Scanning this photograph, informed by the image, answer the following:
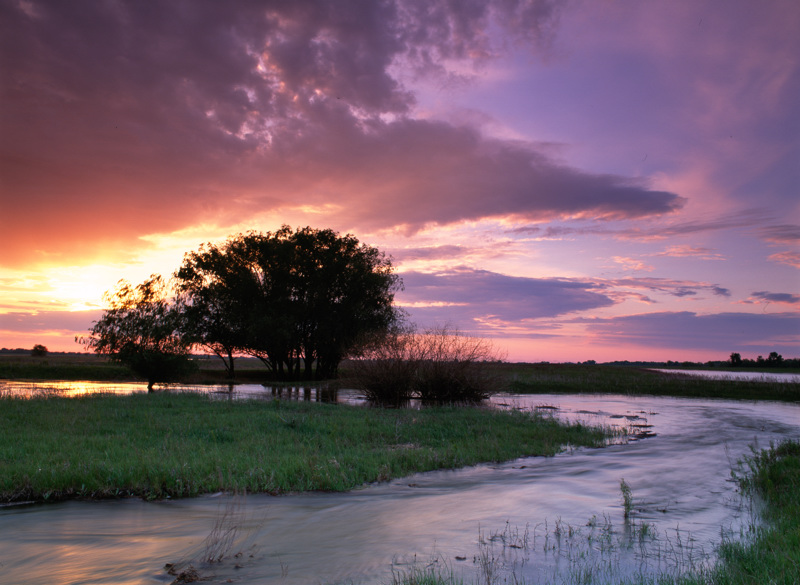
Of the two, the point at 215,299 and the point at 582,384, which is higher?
the point at 215,299

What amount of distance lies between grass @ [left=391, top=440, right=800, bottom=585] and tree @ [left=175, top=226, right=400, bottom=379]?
39.7 m

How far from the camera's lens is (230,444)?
13602 millimetres

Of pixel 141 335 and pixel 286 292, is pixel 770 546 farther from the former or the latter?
pixel 286 292

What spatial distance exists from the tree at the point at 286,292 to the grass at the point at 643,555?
39738 mm

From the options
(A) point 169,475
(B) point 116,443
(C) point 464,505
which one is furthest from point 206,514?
(B) point 116,443

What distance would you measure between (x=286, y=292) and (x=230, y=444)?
35.9 metres

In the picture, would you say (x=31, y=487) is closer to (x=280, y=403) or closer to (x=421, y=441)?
(x=421, y=441)

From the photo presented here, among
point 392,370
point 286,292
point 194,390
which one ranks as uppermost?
point 286,292

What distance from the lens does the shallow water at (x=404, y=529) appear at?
21.0 feet

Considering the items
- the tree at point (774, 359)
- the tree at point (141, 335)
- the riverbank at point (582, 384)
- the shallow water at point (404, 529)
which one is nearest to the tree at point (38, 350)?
the riverbank at point (582, 384)

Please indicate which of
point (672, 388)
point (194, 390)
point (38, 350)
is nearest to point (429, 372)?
point (194, 390)

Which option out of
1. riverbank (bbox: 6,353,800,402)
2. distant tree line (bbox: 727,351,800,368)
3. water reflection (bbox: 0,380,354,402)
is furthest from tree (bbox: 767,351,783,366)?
water reflection (bbox: 0,380,354,402)

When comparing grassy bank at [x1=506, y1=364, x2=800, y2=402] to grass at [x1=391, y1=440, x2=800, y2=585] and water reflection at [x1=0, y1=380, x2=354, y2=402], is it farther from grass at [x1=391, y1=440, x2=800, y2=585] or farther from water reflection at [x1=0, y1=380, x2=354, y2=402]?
grass at [x1=391, y1=440, x2=800, y2=585]

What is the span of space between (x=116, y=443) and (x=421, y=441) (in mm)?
8097
